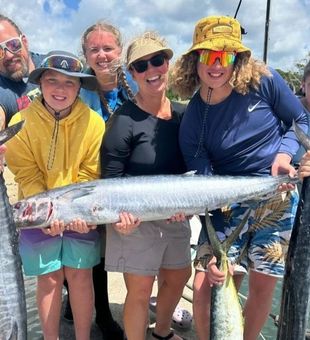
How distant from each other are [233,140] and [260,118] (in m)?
0.22

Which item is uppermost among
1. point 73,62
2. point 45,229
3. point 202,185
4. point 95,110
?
point 73,62

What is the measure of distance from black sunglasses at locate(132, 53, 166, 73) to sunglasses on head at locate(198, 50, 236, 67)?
0.32 meters

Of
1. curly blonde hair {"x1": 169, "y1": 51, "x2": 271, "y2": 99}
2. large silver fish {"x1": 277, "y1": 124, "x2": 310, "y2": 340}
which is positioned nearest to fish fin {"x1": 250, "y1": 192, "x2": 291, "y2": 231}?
large silver fish {"x1": 277, "y1": 124, "x2": 310, "y2": 340}

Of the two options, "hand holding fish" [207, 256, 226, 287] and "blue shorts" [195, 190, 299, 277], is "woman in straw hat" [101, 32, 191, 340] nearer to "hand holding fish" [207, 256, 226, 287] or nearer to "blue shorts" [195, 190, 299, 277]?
"blue shorts" [195, 190, 299, 277]

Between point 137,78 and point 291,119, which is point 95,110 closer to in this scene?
point 137,78

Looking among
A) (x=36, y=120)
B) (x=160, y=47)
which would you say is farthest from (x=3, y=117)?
(x=160, y=47)

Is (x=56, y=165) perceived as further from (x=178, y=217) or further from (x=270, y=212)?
(x=270, y=212)

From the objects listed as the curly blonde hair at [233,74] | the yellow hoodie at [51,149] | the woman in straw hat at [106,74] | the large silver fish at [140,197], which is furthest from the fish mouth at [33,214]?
the curly blonde hair at [233,74]

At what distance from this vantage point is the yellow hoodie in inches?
122

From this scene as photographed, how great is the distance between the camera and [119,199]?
3.01m

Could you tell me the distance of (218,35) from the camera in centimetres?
296

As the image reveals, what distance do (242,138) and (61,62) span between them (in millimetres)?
1272

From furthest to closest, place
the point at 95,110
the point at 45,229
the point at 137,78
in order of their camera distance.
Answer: the point at 95,110
the point at 137,78
the point at 45,229

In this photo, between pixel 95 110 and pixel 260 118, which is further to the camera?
pixel 95 110
